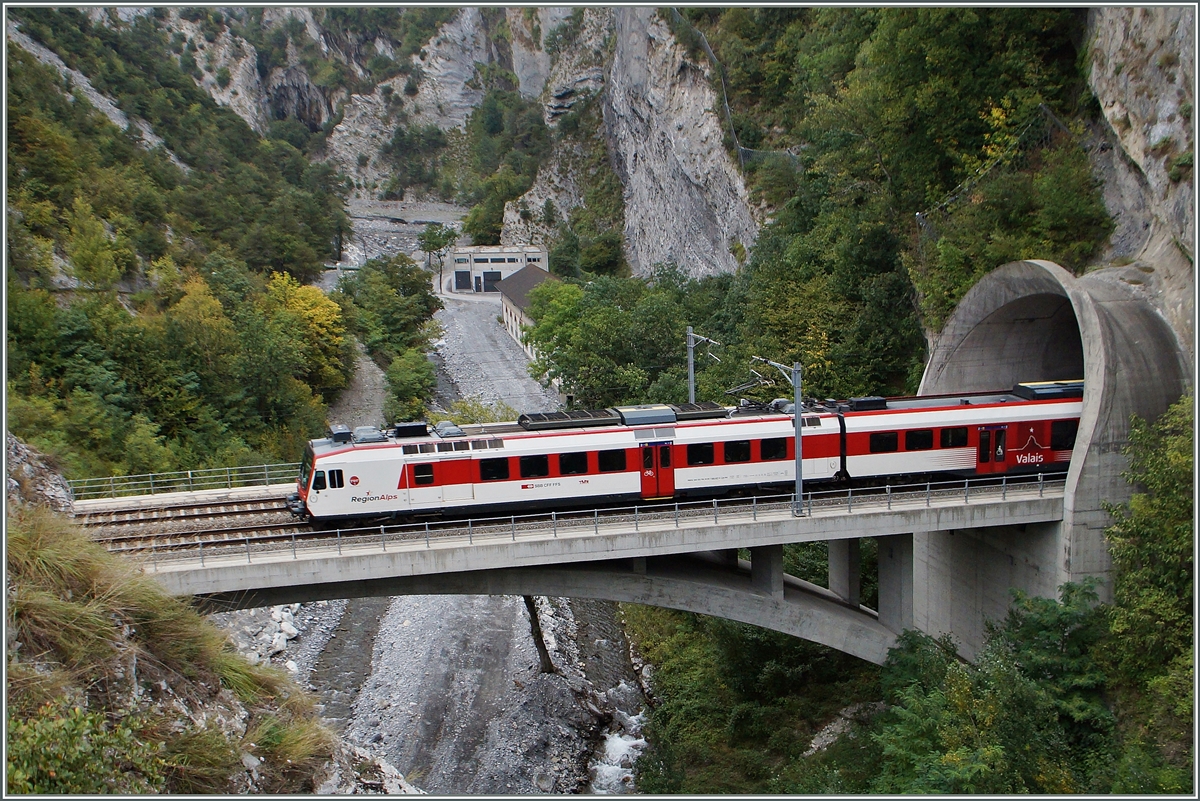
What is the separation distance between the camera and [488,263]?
96812 millimetres

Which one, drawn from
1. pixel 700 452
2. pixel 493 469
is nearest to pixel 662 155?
pixel 700 452

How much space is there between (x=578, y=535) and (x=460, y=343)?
53965 mm

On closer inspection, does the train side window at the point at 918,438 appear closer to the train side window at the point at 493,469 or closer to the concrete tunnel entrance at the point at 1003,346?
the concrete tunnel entrance at the point at 1003,346

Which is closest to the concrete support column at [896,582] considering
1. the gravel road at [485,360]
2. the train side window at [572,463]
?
the train side window at [572,463]

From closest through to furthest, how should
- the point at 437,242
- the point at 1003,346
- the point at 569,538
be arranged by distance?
1. the point at 569,538
2. the point at 1003,346
3. the point at 437,242

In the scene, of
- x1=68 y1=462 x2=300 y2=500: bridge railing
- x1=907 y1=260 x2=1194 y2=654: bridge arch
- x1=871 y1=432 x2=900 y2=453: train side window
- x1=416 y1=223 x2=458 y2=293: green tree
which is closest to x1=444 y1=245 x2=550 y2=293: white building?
x1=416 y1=223 x2=458 y2=293: green tree

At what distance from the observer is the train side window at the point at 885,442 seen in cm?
2297

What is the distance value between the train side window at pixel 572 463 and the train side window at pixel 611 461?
0.40 metres

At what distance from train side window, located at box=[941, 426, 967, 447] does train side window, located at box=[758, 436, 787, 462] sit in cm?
444

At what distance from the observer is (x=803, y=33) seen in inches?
2051

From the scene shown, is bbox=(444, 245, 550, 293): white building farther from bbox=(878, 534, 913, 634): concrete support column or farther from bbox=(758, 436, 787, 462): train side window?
bbox=(878, 534, 913, 634): concrete support column

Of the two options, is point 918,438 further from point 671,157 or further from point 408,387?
point 671,157

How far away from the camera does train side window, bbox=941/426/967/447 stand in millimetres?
23141

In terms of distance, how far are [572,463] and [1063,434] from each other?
44.2ft
